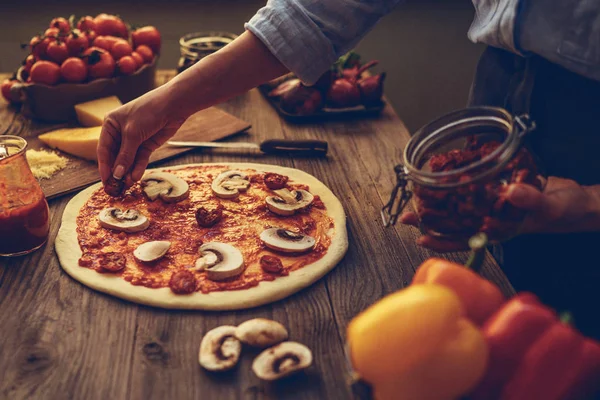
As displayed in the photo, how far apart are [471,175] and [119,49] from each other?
2028 millimetres

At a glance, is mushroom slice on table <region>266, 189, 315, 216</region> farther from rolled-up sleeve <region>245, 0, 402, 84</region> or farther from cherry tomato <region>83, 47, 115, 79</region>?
cherry tomato <region>83, 47, 115, 79</region>

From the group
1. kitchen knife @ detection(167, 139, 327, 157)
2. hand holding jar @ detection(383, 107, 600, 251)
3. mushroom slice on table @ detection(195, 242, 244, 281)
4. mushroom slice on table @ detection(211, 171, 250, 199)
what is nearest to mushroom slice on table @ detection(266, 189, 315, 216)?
mushroom slice on table @ detection(211, 171, 250, 199)

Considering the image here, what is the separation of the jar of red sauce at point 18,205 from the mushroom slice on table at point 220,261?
1.65 ft

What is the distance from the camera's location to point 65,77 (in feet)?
8.22

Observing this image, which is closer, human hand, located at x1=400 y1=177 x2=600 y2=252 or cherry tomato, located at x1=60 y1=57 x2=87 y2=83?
human hand, located at x1=400 y1=177 x2=600 y2=252

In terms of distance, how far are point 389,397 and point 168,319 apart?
744mm

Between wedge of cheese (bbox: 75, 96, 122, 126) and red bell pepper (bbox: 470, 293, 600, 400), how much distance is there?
78.3 inches

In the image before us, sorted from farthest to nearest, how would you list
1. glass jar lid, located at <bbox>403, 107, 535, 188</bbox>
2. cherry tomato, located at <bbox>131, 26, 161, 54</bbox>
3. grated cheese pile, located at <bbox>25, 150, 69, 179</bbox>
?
cherry tomato, located at <bbox>131, 26, 161, 54</bbox> < grated cheese pile, located at <bbox>25, 150, 69, 179</bbox> < glass jar lid, located at <bbox>403, 107, 535, 188</bbox>

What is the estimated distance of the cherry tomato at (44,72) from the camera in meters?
2.45

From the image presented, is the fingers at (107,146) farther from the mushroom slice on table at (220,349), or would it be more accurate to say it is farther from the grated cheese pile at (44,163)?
the mushroom slice on table at (220,349)

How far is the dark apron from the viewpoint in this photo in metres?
1.53

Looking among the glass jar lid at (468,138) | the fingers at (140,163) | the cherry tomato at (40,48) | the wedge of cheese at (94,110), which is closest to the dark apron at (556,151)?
the glass jar lid at (468,138)

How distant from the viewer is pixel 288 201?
1.94 m

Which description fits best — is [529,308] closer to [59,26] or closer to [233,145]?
[233,145]
